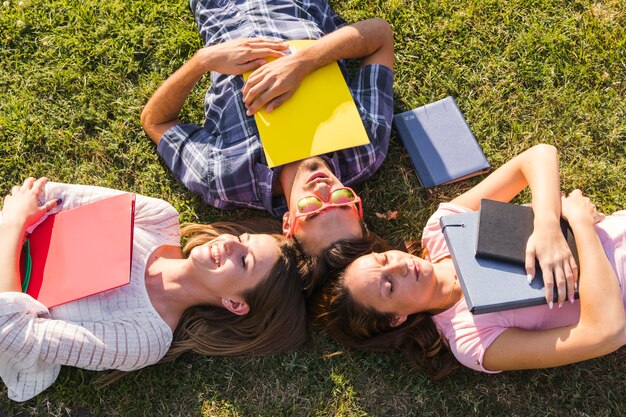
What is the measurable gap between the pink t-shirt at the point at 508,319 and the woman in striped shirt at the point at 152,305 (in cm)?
102

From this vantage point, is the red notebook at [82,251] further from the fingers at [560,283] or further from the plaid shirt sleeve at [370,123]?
the fingers at [560,283]

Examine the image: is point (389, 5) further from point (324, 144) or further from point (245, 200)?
point (245, 200)

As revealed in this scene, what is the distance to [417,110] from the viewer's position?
4523mm

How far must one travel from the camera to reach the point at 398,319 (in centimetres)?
364

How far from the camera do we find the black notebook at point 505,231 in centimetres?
332

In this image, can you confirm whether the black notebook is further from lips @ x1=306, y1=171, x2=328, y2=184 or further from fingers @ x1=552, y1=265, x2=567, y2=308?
lips @ x1=306, y1=171, x2=328, y2=184

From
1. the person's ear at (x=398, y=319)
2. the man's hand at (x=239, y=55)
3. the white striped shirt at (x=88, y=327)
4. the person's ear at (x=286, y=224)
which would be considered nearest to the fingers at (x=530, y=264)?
the person's ear at (x=398, y=319)

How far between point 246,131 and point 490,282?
1921 millimetres

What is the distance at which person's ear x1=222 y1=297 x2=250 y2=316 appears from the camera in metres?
3.69

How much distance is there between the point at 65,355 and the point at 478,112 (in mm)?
3400

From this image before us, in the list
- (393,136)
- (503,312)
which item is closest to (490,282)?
(503,312)

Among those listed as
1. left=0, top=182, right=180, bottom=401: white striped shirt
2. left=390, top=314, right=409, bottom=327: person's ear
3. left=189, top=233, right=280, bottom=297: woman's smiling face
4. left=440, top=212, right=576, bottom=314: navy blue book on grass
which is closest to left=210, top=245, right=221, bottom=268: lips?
left=189, top=233, right=280, bottom=297: woman's smiling face

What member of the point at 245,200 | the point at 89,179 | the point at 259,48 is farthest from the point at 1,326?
the point at 259,48

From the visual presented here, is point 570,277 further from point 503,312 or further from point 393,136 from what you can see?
point 393,136
